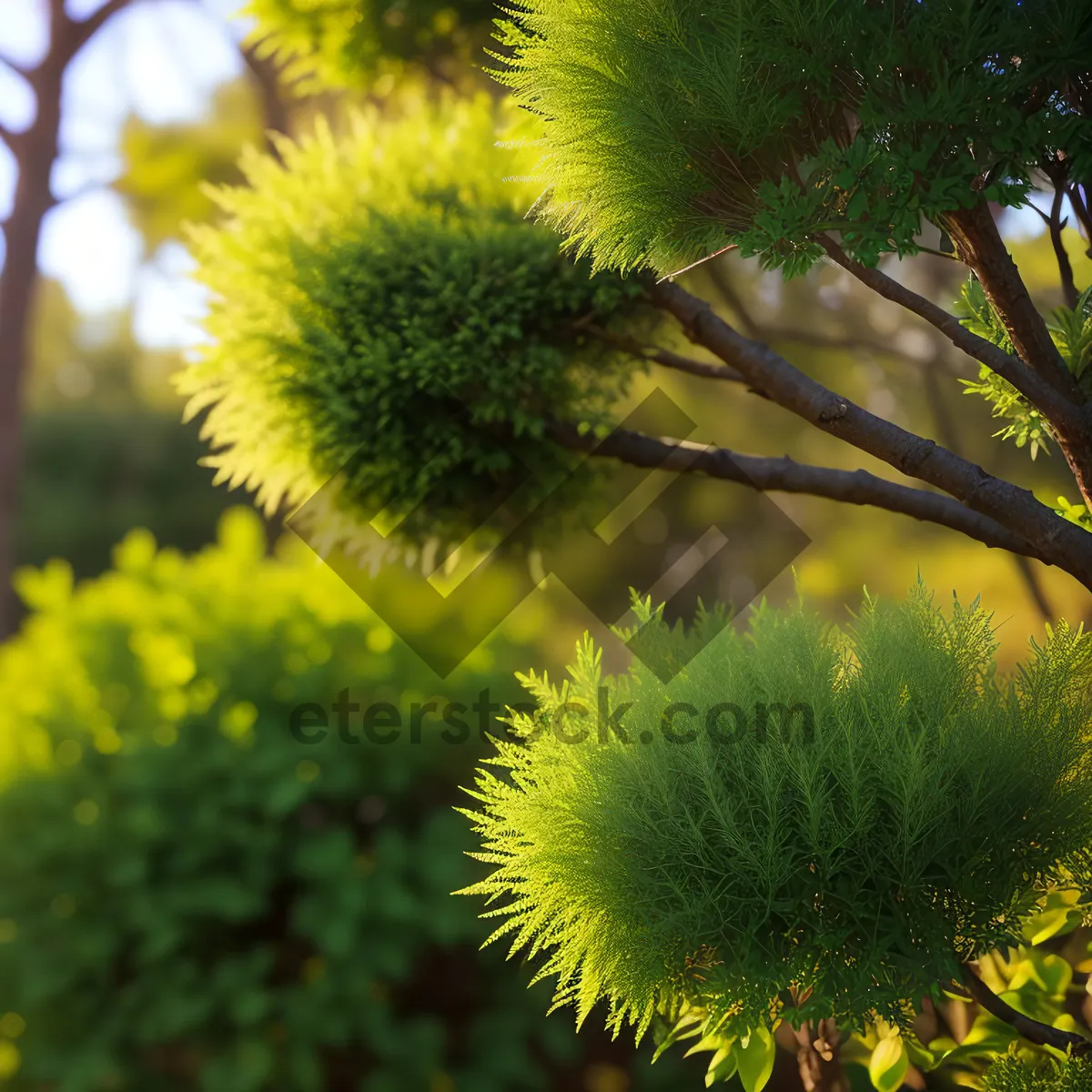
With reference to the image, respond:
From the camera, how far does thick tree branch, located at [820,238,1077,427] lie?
150cm

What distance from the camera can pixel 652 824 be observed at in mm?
1474

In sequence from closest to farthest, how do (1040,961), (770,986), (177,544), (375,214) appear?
(770,986) → (1040,961) → (375,214) → (177,544)

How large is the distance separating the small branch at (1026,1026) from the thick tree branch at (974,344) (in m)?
0.95

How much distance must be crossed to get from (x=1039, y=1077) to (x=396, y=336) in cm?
183

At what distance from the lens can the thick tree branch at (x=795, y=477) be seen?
191cm

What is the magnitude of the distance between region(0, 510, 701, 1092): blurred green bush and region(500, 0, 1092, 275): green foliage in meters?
2.55

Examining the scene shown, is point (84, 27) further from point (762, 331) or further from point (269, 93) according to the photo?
point (762, 331)

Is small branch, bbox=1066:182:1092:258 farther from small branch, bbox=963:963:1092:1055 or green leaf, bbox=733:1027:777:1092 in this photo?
green leaf, bbox=733:1027:777:1092

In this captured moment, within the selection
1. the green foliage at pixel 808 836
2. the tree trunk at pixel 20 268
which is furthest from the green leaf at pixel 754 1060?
the tree trunk at pixel 20 268

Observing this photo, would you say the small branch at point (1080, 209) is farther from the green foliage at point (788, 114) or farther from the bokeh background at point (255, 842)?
the bokeh background at point (255, 842)

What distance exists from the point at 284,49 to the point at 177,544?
10941 millimetres

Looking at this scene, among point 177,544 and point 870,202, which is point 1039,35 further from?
point 177,544

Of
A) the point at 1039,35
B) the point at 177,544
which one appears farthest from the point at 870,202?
the point at 177,544

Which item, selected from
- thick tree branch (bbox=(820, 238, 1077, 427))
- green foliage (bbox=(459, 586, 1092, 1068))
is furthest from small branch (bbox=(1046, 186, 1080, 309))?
green foliage (bbox=(459, 586, 1092, 1068))
